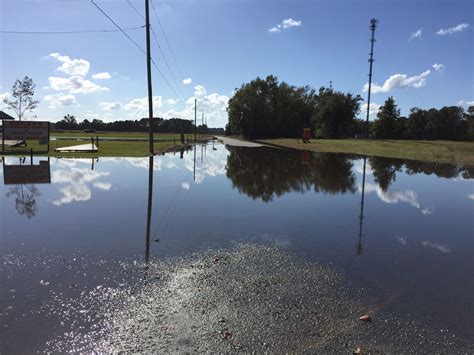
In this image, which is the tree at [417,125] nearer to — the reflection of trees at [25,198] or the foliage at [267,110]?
the foliage at [267,110]

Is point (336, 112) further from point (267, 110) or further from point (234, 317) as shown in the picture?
point (234, 317)

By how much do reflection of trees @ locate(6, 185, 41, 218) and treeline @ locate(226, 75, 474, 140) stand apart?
223 feet

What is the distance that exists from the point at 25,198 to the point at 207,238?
692cm

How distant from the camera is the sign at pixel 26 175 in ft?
47.9

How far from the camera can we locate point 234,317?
171 inches

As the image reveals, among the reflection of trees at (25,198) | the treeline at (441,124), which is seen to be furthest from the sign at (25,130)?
the treeline at (441,124)

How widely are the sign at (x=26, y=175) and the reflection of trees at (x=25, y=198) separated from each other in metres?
1.22

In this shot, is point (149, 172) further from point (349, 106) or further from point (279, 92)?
point (279, 92)

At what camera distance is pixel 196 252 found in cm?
667

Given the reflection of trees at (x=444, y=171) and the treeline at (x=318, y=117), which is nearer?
the reflection of trees at (x=444, y=171)

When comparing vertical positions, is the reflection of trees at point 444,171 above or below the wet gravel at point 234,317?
above

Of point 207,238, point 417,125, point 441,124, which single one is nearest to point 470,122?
point 441,124

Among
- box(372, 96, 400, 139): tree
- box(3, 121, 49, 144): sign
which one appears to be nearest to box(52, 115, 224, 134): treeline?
box(372, 96, 400, 139): tree

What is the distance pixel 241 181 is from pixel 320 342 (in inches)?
503
